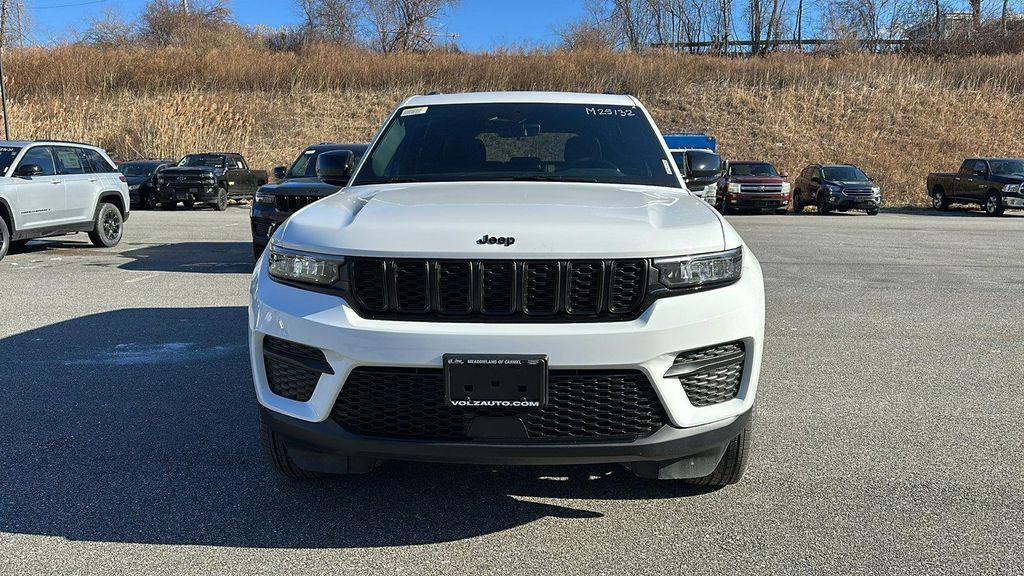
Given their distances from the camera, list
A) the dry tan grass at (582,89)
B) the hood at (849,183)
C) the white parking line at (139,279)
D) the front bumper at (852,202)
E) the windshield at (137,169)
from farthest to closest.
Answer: the dry tan grass at (582,89) < the hood at (849,183) < the front bumper at (852,202) < the windshield at (137,169) < the white parking line at (139,279)

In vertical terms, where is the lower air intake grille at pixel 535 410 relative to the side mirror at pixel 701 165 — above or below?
below

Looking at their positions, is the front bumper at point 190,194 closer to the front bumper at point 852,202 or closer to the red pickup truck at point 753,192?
the red pickup truck at point 753,192

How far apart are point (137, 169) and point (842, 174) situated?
A: 21640 mm

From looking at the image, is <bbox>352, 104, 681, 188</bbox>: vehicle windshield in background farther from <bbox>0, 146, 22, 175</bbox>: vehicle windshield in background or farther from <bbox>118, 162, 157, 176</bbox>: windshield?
<bbox>118, 162, 157, 176</bbox>: windshield

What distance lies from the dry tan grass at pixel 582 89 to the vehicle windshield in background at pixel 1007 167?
32.2 ft

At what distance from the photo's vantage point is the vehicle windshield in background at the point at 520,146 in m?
4.55

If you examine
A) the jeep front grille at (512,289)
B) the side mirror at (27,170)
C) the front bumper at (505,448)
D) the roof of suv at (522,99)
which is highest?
the roof of suv at (522,99)

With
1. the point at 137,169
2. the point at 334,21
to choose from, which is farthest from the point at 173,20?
the point at 137,169

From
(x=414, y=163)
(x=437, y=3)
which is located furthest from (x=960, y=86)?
(x=414, y=163)

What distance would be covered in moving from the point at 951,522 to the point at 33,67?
158 feet

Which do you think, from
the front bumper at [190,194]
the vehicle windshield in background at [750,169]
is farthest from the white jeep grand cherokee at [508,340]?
the vehicle windshield in background at [750,169]

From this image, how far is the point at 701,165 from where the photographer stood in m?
4.99

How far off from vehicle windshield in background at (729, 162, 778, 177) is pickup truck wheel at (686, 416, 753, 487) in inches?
968

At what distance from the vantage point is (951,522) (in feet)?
11.3
